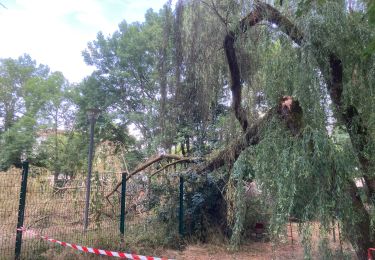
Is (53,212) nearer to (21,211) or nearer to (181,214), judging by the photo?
(21,211)

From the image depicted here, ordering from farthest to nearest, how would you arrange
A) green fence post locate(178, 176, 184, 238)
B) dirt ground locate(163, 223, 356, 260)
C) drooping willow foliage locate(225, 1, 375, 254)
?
green fence post locate(178, 176, 184, 238) < dirt ground locate(163, 223, 356, 260) < drooping willow foliage locate(225, 1, 375, 254)

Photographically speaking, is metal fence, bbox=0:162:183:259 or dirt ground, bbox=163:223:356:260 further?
dirt ground, bbox=163:223:356:260

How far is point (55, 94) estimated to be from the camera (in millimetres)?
27656

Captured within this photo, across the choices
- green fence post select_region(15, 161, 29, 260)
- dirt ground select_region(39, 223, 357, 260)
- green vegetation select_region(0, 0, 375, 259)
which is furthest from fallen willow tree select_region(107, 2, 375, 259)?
green fence post select_region(15, 161, 29, 260)

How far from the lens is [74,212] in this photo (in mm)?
6875

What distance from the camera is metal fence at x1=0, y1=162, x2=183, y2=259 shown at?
580cm

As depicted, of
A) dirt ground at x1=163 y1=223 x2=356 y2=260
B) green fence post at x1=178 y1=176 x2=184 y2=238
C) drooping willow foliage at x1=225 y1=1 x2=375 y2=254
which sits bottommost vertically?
dirt ground at x1=163 y1=223 x2=356 y2=260

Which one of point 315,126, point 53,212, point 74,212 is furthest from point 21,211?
point 315,126

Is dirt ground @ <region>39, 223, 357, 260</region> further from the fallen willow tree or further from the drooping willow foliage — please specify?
the drooping willow foliage

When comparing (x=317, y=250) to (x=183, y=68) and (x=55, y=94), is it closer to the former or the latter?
(x=183, y=68)

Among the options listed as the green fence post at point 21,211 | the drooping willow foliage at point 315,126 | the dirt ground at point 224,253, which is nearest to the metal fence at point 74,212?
the green fence post at point 21,211

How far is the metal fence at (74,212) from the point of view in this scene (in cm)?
580

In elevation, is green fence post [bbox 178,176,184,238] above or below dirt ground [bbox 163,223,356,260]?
above

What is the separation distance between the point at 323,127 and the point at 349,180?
0.88 meters
